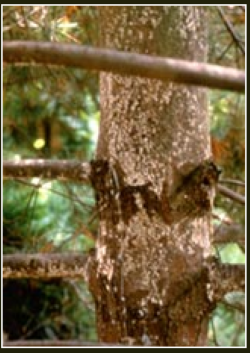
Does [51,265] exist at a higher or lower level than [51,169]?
lower

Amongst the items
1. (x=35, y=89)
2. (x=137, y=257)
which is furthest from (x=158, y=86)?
(x=35, y=89)

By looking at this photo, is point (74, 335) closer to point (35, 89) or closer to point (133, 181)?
point (35, 89)

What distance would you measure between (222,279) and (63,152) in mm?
1652

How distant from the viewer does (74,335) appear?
2.83 m

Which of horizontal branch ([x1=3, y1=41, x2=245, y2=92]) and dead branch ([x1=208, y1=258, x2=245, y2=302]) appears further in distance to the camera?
dead branch ([x1=208, y1=258, x2=245, y2=302])

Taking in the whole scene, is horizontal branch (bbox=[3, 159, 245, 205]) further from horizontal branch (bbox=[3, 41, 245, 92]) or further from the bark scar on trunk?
horizontal branch (bbox=[3, 41, 245, 92])

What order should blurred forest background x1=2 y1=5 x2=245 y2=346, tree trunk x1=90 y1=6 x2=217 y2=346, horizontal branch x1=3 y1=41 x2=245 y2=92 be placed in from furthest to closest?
blurred forest background x1=2 y1=5 x2=245 y2=346
tree trunk x1=90 y1=6 x2=217 y2=346
horizontal branch x1=3 y1=41 x2=245 y2=92

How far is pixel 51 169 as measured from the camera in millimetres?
1137

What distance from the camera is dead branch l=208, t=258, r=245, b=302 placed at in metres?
1.08

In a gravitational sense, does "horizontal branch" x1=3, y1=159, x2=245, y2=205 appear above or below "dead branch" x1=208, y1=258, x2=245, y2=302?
above

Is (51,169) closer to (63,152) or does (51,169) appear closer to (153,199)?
(153,199)

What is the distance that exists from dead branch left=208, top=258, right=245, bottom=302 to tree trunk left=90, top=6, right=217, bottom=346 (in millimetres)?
11

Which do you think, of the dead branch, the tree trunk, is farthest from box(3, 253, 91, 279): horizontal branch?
the dead branch

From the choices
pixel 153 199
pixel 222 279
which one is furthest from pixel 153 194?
pixel 222 279
